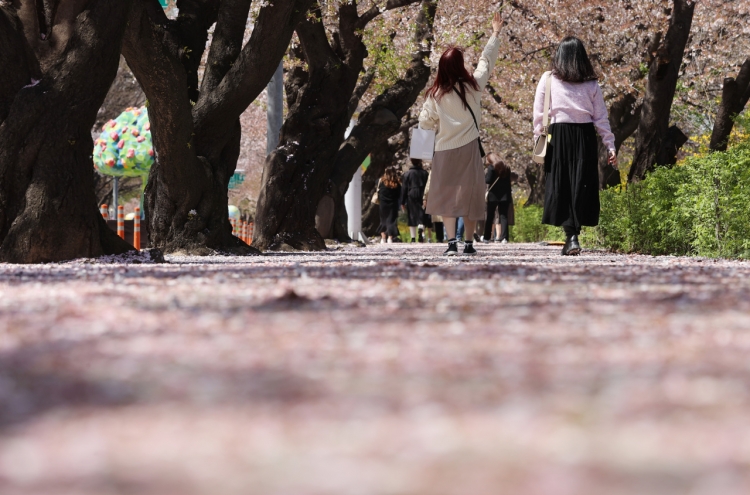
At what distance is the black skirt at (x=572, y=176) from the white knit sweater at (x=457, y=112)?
2.79 ft

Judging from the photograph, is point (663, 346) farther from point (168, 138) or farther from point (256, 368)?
point (168, 138)

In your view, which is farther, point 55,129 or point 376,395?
point 55,129

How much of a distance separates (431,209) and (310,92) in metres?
5.23

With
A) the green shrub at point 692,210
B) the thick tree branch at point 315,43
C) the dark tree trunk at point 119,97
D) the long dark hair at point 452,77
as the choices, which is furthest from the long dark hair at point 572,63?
the dark tree trunk at point 119,97

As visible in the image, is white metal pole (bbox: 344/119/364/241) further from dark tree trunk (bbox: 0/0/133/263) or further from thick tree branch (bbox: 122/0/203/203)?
dark tree trunk (bbox: 0/0/133/263)

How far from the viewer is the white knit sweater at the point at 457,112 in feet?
38.6

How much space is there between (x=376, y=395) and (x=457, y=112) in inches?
372

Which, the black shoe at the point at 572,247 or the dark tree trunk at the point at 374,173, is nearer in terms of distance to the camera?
the black shoe at the point at 572,247

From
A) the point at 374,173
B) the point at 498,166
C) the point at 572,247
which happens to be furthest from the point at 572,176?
the point at 374,173

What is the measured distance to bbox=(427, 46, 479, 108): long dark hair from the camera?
1164 cm

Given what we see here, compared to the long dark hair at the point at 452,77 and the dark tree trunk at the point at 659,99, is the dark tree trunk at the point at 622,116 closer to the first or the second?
the dark tree trunk at the point at 659,99

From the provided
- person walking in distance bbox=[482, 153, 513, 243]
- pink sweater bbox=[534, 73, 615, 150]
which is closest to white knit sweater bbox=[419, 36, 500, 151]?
pink sweater bbox=[534, 73, 615, 150]

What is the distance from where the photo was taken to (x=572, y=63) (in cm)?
1156

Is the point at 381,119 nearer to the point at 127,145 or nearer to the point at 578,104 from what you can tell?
the point at 127,145
